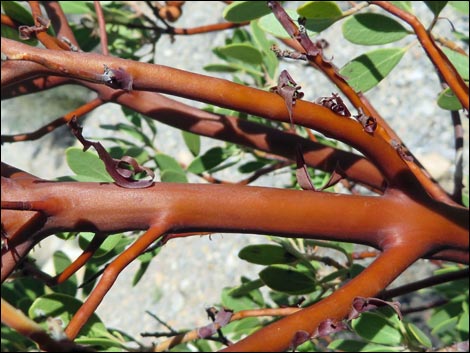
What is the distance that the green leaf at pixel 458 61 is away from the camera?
1.13m

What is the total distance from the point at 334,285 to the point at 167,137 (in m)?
2.66

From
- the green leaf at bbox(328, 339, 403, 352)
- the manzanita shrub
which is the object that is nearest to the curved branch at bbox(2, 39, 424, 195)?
the manzanita shrub

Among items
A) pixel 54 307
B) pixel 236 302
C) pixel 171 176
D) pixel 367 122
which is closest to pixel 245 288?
pixel 236 302

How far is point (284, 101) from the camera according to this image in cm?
62

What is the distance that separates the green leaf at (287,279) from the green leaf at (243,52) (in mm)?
354

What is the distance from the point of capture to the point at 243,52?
3.91 feet

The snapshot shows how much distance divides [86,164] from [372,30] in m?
0.41

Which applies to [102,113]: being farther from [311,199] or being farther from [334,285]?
[311,199]

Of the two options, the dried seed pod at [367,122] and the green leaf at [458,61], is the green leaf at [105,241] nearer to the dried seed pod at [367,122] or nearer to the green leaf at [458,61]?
the dried seed pod at [367,122]

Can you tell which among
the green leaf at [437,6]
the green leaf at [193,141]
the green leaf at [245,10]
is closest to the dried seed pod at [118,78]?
the green leaf at [245,10]

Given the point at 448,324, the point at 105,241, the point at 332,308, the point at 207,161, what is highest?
the point at 332,308

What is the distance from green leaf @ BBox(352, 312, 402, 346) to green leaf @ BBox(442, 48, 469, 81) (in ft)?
1.31

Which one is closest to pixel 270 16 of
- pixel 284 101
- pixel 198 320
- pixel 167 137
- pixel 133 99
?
pixel 133 99

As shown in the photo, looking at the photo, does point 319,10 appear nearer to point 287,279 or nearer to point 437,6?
point 437,6
